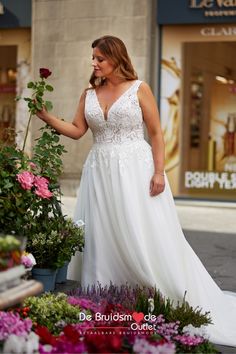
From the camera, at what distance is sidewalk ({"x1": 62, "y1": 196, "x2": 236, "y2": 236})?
942 cm

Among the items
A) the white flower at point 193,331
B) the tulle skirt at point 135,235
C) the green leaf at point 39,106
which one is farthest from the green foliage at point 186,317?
the green leaf at point 39,106

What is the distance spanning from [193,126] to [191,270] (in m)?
7.17

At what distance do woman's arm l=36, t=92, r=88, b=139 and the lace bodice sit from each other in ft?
0.30

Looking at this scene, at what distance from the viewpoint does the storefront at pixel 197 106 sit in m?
11.5

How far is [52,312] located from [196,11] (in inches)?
328

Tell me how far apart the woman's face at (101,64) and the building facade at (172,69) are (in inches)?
265

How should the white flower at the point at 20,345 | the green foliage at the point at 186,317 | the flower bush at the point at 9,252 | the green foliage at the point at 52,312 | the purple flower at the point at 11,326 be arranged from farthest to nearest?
1. the green foliage at the point at 186,317
2. the green foliage at the point at 52,312
3. the purple flower at the point at 11,326
4. the white flower at the point at 20,345
5. the flower bush at the point at 9,252

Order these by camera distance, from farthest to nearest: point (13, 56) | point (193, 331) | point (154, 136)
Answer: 1. point (13, 56)
2. point (154, 136)
3. point (193, 331)

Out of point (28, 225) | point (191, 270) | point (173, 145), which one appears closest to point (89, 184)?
point (28, 225)

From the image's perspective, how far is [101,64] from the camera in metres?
4.72

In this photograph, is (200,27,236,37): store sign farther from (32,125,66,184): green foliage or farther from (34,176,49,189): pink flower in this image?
(34,176,49,189): pink flower

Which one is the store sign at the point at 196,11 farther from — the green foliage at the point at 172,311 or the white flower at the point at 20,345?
the white flower at the point at 20,345

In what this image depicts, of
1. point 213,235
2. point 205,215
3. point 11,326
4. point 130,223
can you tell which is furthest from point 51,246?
point 205,215

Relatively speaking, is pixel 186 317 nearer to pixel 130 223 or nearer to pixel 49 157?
pixel 130 223
